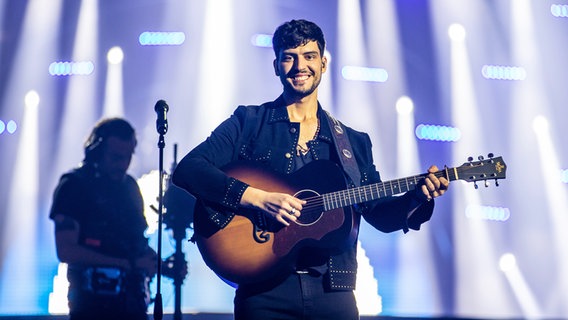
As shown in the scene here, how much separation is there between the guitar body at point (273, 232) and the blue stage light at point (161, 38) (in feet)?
16.0

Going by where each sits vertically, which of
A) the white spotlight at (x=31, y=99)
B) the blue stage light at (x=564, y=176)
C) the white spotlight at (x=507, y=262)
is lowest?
the white spotlight at (x=507, y=262)

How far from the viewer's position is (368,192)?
397 centimetres

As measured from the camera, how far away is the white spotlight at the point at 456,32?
9.32 m

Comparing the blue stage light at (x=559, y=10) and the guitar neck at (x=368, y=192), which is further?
the blue stage light at (x=559, y=10)

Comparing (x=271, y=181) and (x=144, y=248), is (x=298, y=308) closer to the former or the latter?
(x=271, y=181)

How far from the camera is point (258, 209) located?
153 inches

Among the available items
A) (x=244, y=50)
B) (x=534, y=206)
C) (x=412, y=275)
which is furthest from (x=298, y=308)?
(x=534, y=206)

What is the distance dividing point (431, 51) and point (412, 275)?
286 cm

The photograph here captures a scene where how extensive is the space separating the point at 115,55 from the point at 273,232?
5290mm

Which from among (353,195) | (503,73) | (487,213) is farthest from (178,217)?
(503,73)

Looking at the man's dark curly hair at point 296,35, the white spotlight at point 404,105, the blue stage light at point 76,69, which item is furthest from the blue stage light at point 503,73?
the man's dark curly hair at point 296,35

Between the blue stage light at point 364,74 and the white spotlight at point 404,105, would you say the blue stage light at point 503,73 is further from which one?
the blue stage light at point 364,74

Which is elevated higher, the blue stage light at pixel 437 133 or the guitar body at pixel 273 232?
the blue stage light at pixel 437 133

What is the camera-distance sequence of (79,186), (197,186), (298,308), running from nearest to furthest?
(298,308)
(197,186)
(79,186)
